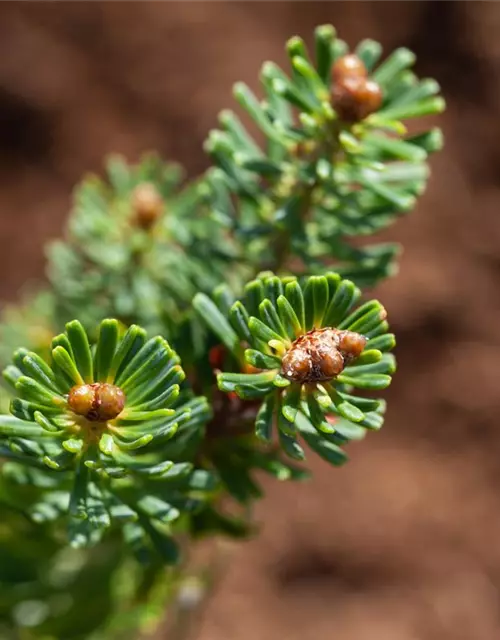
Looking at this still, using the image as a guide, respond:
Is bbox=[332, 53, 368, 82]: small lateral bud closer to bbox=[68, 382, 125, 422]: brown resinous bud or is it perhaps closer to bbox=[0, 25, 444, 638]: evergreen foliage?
bbox=[0, 25, 444, 638]: evergreen foliage

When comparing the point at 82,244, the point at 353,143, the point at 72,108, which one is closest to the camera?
the point at 353,143

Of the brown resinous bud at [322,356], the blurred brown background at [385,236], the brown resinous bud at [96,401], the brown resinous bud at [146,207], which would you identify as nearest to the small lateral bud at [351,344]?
the brown resinous bud at [322,356]

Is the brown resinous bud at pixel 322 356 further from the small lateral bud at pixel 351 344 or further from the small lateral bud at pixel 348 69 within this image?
the small lateral bud at pixel 348 69

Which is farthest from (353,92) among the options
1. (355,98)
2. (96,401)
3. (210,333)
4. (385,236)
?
(385,236)

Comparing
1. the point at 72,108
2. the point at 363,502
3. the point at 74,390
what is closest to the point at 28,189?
the point at 72,108

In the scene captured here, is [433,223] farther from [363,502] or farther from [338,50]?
[338,50]
